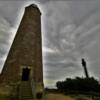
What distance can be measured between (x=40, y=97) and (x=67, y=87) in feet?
58.3

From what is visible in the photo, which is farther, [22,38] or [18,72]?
[22,38]

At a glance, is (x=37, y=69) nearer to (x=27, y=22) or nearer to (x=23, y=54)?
(x=23, y=54)

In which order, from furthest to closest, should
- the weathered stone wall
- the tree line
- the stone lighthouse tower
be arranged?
the tree line < the weathered stone wall < the stone lighthouse tower

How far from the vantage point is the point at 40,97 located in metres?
16.0

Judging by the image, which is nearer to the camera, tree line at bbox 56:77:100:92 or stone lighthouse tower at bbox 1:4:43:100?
stone lighthouse tower at bbox 1:4:43:100

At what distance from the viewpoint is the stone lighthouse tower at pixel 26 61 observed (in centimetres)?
1581

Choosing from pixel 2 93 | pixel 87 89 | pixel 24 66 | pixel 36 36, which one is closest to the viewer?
pixel 2 93

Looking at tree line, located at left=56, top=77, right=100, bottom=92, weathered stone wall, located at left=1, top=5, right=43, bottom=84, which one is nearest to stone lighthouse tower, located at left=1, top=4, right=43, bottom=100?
weathered stone wall, located at left=1, top=5, right=43, bottom=84

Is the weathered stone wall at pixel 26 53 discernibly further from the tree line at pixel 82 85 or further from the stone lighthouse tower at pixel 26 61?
the tree line at pixel 82 85

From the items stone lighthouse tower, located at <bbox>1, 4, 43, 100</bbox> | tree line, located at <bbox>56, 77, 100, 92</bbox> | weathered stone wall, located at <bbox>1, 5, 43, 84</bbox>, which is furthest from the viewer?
tree line, located at <bbox>56, 77, 100, 92</bbox>

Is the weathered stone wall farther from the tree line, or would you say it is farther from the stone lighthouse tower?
the tree line

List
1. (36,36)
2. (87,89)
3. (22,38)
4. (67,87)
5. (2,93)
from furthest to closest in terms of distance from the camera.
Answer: (67,87) < (87,89) < (36,36) < (22,38) < (2,93)

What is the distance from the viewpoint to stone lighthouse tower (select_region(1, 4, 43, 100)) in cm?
1581

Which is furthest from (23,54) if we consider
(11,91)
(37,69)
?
(11,91)
